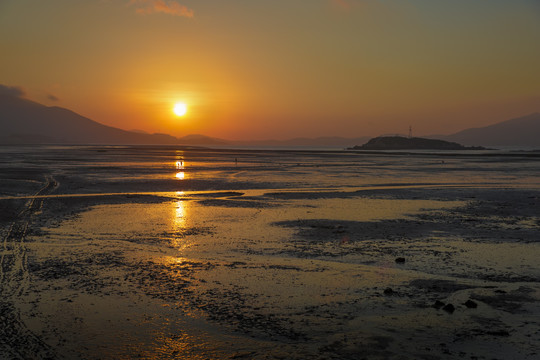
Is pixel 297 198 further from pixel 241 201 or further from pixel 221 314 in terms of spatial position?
pixel 221 314

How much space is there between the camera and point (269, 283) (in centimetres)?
995

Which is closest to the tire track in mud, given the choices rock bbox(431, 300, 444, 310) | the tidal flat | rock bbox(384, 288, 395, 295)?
the tidal flat

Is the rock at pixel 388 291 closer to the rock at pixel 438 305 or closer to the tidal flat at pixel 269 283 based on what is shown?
the tidal flat at pixel 269 283

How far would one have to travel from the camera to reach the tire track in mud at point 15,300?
6637 millimetres

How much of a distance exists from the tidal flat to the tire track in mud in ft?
0.12

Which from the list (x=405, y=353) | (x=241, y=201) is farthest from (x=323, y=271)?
(x=241, y=201)

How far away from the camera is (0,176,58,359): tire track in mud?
6637mm

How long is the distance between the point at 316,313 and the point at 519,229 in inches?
443

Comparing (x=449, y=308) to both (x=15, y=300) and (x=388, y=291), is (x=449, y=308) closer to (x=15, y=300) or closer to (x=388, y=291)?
(x=388, y=291)

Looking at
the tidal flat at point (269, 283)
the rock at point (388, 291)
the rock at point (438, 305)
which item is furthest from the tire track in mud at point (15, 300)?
the rock at point (438, 305)

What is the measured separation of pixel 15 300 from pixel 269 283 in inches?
188

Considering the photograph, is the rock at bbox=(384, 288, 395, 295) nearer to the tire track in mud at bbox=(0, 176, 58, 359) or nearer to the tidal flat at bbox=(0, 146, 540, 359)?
the tidal flat at bbox=(0, 146, 540, 359)

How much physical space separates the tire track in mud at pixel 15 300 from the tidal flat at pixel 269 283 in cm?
4

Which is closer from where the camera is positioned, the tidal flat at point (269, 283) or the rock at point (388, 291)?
the tidal flat at point (269, 283)
